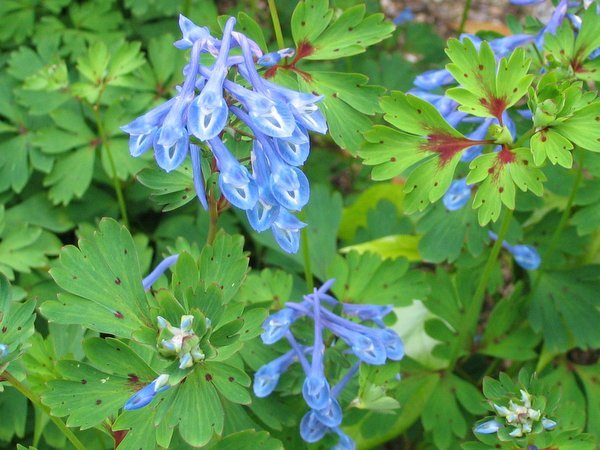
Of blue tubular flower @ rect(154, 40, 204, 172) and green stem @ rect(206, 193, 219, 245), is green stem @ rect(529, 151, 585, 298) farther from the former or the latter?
blue tubular flower @ rect(154, 40, 204, 172)

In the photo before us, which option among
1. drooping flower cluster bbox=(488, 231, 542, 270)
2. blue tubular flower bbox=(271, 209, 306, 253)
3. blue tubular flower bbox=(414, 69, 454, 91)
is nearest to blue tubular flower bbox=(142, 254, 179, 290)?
blue tubular flower bbox=(271, 209, 306, 253)

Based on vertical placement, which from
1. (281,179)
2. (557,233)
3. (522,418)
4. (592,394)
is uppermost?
(281,179)

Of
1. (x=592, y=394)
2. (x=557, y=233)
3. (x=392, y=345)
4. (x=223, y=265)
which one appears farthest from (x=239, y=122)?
(x=592, y=394)

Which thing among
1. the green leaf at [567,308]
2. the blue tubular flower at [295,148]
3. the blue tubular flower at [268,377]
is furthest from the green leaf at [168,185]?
A: the green leaf at [567,308]

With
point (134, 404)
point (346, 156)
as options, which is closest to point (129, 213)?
point (346, 156)

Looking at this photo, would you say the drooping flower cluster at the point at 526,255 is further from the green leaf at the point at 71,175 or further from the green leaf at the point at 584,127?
the green leaf at the point at 71,175

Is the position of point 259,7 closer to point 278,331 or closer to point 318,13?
point 318,13

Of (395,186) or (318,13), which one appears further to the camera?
(395,186)

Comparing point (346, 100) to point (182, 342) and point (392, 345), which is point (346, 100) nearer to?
point (392, 345)
